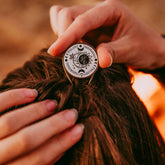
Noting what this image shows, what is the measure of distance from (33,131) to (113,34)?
0.68m

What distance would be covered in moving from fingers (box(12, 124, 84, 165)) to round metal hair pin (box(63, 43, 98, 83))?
20 centimetres

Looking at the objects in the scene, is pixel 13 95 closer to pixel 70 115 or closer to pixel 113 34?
pixel 70 115

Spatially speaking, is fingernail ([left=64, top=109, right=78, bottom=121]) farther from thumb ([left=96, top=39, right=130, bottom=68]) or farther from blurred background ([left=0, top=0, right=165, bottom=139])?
blurred background ([left=0, top=0, right=165, bottom=139])

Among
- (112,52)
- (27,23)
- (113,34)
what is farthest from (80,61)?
(27,23)

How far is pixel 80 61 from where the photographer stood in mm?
667

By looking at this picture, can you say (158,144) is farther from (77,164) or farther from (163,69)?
(163,69)

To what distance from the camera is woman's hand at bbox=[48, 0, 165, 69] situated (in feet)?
2.36

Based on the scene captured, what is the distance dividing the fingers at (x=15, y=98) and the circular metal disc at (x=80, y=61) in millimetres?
167

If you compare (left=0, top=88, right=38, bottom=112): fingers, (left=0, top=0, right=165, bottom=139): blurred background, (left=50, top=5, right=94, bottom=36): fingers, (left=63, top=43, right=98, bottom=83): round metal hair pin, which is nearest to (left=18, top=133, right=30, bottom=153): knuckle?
(left=0, top=88, right=38, bottom=112): fingers

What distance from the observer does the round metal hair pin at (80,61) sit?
66 cm

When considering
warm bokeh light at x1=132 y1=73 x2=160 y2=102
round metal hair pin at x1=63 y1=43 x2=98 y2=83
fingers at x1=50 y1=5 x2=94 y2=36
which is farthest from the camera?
warm bokeh light at x1=132 y1=73 x2=160 y2=102

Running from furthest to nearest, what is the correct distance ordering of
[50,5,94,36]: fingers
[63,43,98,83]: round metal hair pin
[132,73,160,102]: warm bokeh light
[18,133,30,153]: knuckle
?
[132,73,160,102]: warm bokeh light, [50,5,94,36]: fingers, [63,43,98,83]: round metal hair pin, [18,133,30,153]: knuckle

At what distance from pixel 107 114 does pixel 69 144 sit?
0.59 feet

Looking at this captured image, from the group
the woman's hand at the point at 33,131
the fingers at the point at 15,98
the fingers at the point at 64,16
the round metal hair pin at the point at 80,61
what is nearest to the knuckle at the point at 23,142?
the woman's hand at the point at 33,131
